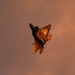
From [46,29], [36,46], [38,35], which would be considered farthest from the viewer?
[46,29]

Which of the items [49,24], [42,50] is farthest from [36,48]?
[49,24]

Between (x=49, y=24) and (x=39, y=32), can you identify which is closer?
(x=39, y=32)

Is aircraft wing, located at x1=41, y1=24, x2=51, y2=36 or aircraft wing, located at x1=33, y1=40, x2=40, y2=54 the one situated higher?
aircraft wing, located at x1=41, y1=24, x2=51, y2=36

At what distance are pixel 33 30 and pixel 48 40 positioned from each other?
11.2 meters

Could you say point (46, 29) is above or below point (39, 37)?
above

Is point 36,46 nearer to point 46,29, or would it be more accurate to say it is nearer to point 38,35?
point 38,35

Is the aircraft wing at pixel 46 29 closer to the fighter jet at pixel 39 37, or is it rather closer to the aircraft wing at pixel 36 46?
the fighter jet at pixel 39 37

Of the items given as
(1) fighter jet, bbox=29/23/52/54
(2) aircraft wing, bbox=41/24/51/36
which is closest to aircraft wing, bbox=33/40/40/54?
(1) fighter jet, bbox=29/23/52/54

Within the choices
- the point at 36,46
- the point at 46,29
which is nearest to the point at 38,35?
the point at 36,46

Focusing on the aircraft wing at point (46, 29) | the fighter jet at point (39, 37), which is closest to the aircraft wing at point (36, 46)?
the fighter jet at point (39, 37)

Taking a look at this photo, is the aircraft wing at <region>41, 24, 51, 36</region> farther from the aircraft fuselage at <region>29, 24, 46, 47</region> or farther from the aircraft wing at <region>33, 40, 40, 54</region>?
the aircraft wing at <region>33, 40, 40, 54</region>

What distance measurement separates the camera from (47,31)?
7697 inches

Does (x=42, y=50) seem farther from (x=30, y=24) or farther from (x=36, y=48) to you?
(x=30, y=24)

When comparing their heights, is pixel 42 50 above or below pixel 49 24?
below
